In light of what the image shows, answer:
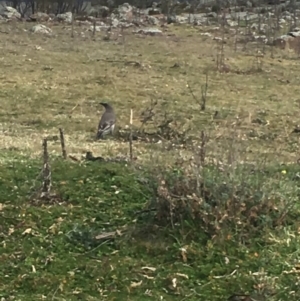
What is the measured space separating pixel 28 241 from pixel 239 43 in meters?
23.5

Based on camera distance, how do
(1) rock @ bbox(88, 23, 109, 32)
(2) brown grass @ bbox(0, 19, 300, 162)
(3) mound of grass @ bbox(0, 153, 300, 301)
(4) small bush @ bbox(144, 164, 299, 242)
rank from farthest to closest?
(1) rock @ bbox(88, 23, 109, 32) → (2) brown grass @ bbox(0, 19, 300, 162) → (4) small bush @ bbox(144, 164, 299, 242) → (3) mound of grass @ bbox(0, 153, 300, 301)

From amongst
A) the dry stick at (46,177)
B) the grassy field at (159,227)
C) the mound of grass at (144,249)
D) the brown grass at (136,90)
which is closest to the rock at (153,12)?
the brown grass at (136,90)

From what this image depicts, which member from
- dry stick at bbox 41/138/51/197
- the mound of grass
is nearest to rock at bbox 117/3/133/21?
dry stick at bbox 41/138/51/197

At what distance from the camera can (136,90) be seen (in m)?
16.0

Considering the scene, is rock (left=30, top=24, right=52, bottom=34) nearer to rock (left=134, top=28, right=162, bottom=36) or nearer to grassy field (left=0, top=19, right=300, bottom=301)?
rock (left=134, top=28, right=162, bottom=36)

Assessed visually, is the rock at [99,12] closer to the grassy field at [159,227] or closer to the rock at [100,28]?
the rock at [100,28]

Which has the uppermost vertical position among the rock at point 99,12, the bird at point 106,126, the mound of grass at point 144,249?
the mound of grass at point 144,249

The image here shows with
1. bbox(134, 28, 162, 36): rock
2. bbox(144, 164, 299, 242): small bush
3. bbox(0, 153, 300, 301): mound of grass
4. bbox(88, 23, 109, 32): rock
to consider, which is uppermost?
bbox(144, 164, 299, 242): small bush

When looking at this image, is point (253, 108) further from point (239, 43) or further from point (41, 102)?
point (239, 43)

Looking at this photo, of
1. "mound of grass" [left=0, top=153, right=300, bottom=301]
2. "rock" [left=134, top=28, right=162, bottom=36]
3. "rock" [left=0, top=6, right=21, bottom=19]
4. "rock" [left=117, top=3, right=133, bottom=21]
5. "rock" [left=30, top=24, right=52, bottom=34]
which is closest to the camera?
"mound of grass" [left=0, top=153, right=300, bottom=301]

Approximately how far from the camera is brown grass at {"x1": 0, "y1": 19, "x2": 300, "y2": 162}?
10461 mm

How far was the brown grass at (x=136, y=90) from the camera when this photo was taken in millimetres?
10461

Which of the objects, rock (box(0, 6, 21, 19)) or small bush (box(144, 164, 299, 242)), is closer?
small bush (box(144, 164, 299, 242))

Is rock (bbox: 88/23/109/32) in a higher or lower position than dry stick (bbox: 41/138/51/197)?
lower
